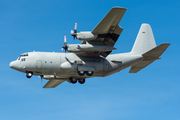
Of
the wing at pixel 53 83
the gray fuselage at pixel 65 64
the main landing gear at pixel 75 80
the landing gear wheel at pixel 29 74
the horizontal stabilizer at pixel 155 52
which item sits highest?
the horizontal stabilizer at pixel 155 52

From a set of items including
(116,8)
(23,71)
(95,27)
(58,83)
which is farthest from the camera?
(58,83)

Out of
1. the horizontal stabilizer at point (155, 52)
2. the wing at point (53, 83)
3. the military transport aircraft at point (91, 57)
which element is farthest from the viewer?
the wing at point (53, 83)

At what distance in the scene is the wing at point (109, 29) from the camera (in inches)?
889

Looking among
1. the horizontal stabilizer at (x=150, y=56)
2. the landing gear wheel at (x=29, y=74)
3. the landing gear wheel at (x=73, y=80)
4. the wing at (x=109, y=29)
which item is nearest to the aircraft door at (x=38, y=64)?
the landing gear wheel at (x=29, y=74)

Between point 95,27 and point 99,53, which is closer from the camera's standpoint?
point 95,27

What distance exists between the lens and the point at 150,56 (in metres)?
27.0

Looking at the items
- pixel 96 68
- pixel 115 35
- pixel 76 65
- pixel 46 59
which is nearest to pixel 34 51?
pixel 46 59

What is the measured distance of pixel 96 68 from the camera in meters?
26.0

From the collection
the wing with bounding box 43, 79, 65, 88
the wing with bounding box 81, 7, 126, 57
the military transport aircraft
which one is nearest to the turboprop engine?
the military transport aircraft

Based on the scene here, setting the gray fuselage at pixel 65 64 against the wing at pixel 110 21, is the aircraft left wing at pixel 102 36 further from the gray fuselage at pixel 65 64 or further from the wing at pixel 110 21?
the gray fuselage at pixel 65 64

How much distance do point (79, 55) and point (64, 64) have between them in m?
1.81

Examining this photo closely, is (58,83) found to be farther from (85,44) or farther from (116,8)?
(116,8)

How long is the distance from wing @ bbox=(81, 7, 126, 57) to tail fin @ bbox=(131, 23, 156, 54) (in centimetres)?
343

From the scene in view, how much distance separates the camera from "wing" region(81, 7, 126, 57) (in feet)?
74.1
